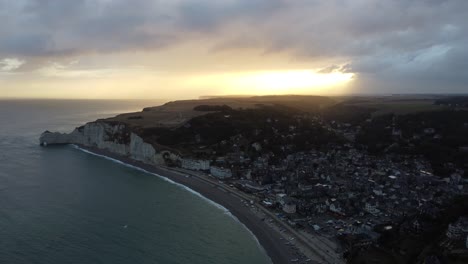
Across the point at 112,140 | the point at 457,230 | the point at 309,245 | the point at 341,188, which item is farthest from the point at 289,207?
the point at 112,140

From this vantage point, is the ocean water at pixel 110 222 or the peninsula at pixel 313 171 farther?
the peninsula at pixel 313 171

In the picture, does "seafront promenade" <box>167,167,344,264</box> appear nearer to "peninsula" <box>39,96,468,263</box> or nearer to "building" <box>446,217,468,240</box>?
"peninsula" <box>39,96,468,263</box>

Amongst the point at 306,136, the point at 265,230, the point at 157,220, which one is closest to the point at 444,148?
the point at 306,136

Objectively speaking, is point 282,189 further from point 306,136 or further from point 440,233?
point 306,136

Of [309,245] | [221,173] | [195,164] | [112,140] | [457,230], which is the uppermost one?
[112,140]

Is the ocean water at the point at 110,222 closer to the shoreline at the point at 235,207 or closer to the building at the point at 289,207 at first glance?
the shoreline at the point at 235,207

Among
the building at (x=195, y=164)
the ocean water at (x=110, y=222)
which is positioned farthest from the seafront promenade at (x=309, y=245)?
the building at (x=195, y=164)

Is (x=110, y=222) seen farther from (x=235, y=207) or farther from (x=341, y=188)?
(x=341, y=188)
